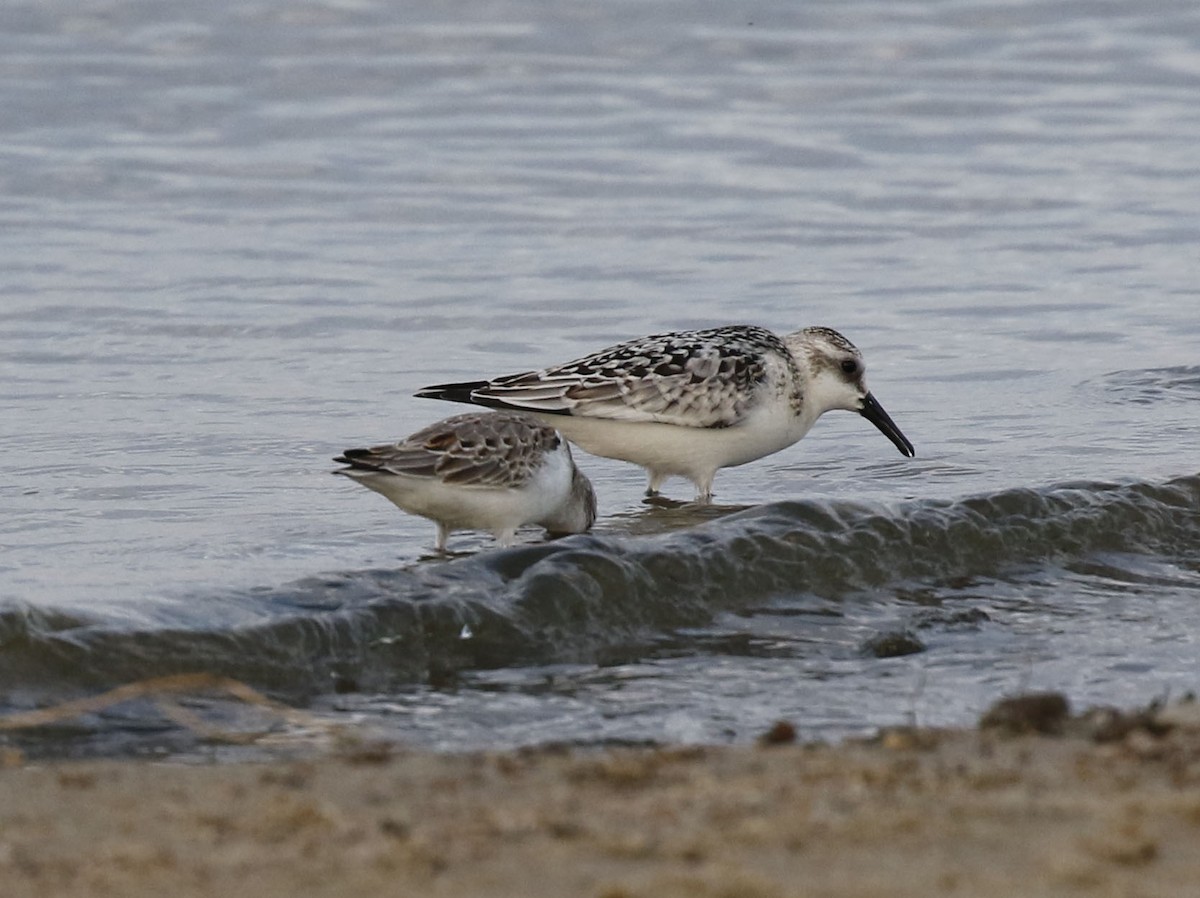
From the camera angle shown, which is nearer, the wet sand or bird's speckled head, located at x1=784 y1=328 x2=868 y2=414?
the wet sand

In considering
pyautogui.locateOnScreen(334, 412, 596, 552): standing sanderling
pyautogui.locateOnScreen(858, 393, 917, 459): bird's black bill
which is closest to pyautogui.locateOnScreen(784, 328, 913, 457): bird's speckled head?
pyautogui.locateOnScreen(858, 393, 917, 459): bird's black bill

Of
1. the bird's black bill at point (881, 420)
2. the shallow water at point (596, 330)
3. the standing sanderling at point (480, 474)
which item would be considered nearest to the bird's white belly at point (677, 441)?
the shallow water at point (596, 330)

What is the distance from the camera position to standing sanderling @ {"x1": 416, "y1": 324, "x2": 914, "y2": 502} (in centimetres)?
870

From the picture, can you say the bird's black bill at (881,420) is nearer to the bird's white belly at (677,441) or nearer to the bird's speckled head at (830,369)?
the bird's speckled head at (830,369)

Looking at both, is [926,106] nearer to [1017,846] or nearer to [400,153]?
[400,153]

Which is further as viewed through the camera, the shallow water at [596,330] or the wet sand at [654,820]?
the shallow water at [596,330]

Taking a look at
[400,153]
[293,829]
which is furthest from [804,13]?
[293,829]

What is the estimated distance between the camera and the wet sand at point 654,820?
3611mm

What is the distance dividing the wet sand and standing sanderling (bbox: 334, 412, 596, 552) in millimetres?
2603

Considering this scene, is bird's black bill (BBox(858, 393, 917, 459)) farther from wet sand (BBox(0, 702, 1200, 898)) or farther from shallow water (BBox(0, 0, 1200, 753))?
wet sand (BBox(0, 702, 1200, 898))

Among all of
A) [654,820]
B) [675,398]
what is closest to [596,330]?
[675,398]

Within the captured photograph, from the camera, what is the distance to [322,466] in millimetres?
9125

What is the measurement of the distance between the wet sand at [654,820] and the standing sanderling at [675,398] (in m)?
3.88

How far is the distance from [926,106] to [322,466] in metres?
9.79
